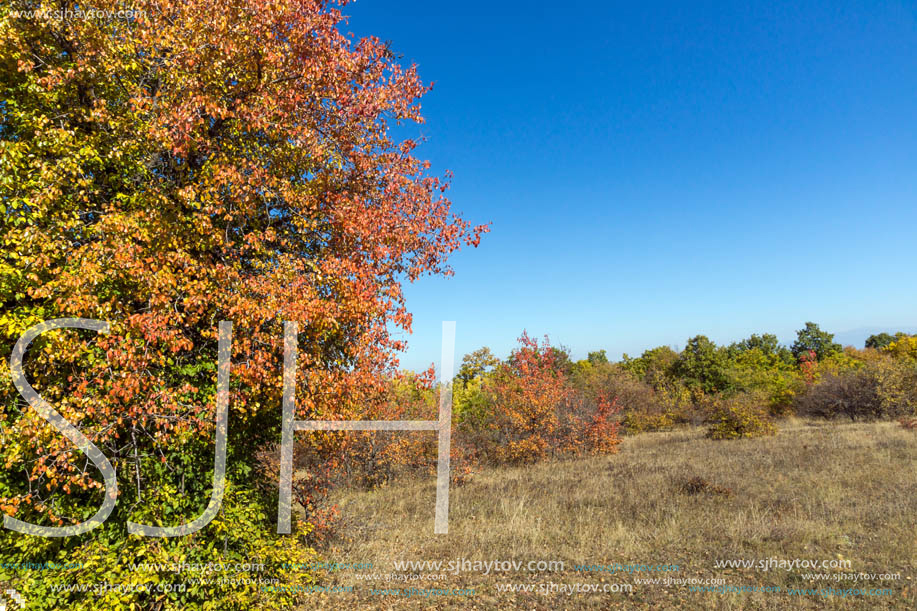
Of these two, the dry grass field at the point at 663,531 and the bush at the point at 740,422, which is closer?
the dry grass field at the point at 663,531

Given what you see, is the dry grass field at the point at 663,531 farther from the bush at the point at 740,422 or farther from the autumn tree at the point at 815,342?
the autumn tree at the point at 815,342

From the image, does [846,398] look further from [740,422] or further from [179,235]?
[179,235]

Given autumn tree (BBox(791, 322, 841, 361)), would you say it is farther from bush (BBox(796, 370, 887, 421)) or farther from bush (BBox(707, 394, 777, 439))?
bush (BBox(707, 394, 777, 439))

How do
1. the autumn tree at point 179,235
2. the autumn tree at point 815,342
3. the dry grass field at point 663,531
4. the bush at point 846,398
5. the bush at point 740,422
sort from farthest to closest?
1. the autumn tree at point 815,342
2. the bush at point 846,398
3. the bush at point 740,422
4. the dry grass field at point 663,531
5. the autumn tree at point 179,235

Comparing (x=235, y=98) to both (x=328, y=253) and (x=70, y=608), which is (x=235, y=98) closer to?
(x=328, y=253)

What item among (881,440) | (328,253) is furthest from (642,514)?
(881,440)

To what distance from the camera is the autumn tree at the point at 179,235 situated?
18.0 feet

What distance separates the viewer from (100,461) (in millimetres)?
5801

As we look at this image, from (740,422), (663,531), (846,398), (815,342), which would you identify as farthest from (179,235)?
(815,342)

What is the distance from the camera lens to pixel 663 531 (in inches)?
347

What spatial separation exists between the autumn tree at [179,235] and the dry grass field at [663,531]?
135 inches

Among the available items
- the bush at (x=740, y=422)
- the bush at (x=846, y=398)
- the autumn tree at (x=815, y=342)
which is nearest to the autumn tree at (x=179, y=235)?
the bush at (x=740, y=422)

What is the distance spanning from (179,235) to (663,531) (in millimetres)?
10399

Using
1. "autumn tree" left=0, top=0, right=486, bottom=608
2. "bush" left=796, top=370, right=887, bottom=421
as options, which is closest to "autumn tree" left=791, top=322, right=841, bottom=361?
"bush" left=796, top=370, right=887, bottom=421
